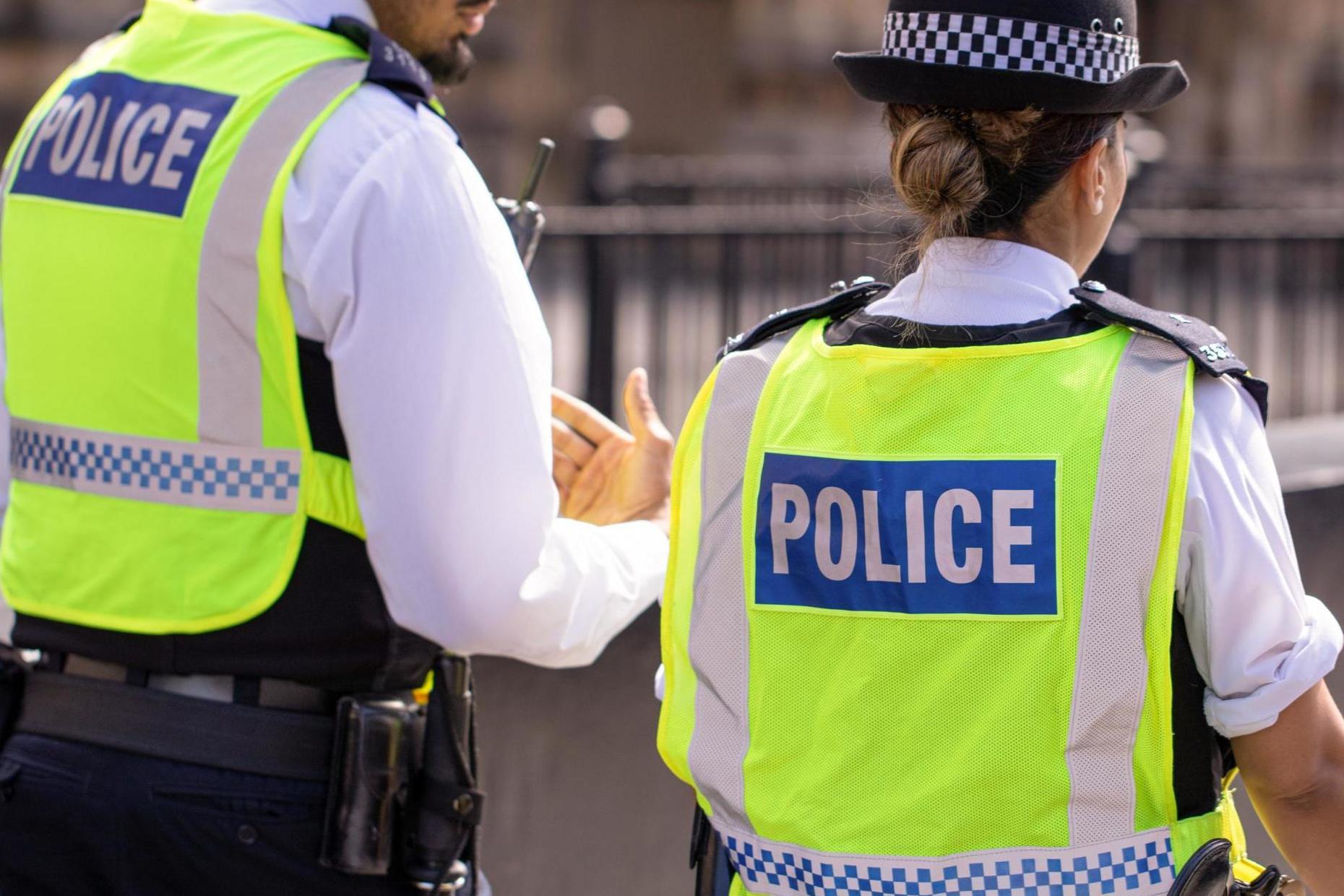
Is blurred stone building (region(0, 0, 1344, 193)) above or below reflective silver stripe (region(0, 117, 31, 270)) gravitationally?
above

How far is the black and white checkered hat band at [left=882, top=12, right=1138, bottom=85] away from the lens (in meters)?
1.87

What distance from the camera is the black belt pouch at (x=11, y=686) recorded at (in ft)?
7.53

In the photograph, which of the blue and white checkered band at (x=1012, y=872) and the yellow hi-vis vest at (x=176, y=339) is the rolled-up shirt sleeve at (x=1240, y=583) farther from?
the yellow hi-vis vest at (x=176, y=339)

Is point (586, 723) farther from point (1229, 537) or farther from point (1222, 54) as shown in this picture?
point (1222, 54)

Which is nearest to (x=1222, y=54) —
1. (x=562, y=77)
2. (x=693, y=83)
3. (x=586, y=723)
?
(x=693, y=83)

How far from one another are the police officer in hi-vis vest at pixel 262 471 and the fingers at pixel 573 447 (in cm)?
30

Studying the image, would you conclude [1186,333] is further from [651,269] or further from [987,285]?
[651,269]

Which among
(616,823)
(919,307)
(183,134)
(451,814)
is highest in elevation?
(183,134)

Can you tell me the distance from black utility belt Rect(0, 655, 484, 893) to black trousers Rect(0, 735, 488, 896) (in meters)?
0.02

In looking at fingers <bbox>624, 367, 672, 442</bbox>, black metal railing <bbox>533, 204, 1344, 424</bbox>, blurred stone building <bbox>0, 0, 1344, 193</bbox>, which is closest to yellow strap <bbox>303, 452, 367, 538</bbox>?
fingers <bbox>624, 367, 672, 442</bbox>

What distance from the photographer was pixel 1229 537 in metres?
1.71

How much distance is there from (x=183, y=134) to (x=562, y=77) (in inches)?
646

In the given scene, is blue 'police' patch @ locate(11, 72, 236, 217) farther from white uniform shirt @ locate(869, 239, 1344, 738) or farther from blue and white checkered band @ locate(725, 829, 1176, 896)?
white uniform shirt @ locate(869, 239, 1344, 738)

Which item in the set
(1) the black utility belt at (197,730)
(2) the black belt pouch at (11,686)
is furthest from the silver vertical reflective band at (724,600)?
(2) the black belt pouch at (11,686)
